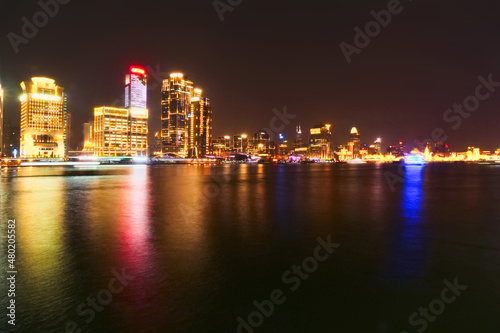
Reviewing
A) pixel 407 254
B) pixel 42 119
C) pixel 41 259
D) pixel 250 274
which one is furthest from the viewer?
pixel 42 119

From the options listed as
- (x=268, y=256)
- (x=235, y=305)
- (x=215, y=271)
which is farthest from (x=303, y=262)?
(x=235, y=305)

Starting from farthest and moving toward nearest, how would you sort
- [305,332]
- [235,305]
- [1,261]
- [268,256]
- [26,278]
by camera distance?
1. [268,256]
2. [1,261]
3. [26,278]
4. [235,305]
5. [305,332]

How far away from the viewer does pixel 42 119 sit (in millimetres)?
177250

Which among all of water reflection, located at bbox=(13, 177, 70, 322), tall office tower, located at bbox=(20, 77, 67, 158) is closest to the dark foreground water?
water reflection, located at bbox=(13, 177, 70, 322)

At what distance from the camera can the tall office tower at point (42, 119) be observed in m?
174

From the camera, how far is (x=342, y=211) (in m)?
25.4

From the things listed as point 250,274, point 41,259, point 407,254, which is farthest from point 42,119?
point 407,254

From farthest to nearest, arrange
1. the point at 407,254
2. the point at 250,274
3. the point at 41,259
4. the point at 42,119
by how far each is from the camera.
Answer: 1. the point at 42,119
2. the point at 407,254
3. the point at 41,259
4. the point at 250,274

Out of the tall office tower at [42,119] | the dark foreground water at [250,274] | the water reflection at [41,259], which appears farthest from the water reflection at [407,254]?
the tall office tower at [42,119]

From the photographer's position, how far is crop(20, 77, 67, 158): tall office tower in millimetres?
173500

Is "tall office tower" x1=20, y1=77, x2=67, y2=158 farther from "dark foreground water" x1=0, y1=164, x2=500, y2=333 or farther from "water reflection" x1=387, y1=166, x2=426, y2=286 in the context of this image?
"water reflection" x1=387, y1=166, x2=426, y2=286

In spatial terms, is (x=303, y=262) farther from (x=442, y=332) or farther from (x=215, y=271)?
(x=442, y=332)

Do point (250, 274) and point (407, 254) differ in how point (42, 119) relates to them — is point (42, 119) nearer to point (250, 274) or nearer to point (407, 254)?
point (250, 274)

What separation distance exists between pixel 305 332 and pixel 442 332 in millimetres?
3238
